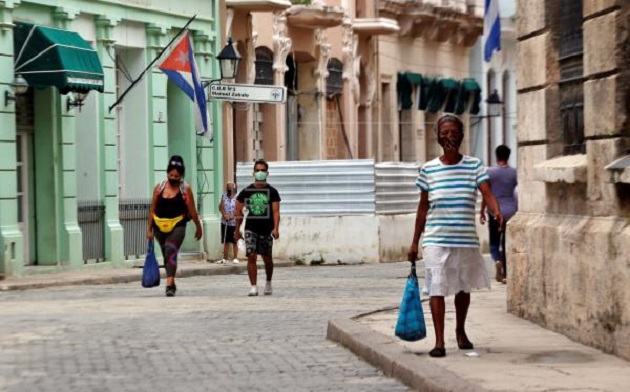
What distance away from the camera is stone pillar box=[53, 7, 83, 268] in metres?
32.6

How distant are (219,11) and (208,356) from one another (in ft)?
78.8

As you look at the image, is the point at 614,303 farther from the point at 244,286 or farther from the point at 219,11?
the point at 219,11

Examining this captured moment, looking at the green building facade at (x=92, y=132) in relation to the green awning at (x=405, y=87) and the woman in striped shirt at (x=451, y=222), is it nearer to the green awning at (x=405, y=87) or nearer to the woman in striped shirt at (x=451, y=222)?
the green awning at (x=405, y=87)

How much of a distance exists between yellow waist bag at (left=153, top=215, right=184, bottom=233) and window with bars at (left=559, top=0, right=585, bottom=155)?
8.73 m

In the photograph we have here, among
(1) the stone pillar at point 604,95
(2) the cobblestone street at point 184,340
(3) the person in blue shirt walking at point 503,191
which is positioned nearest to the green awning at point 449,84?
(2) the cobblestone street at point 184,340

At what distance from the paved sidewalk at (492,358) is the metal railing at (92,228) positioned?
589 inches

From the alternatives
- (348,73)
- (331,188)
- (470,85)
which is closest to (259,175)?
(331,188)

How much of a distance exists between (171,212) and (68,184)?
7.80 metres

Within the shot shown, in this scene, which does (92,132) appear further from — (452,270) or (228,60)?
(452,270)

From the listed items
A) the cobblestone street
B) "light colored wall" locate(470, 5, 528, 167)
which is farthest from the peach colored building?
the cobblestone street

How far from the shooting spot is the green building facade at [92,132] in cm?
3106

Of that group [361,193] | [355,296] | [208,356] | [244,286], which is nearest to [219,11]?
[361,193]

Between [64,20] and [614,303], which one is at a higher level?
[64,20]

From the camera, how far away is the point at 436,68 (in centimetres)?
5597
